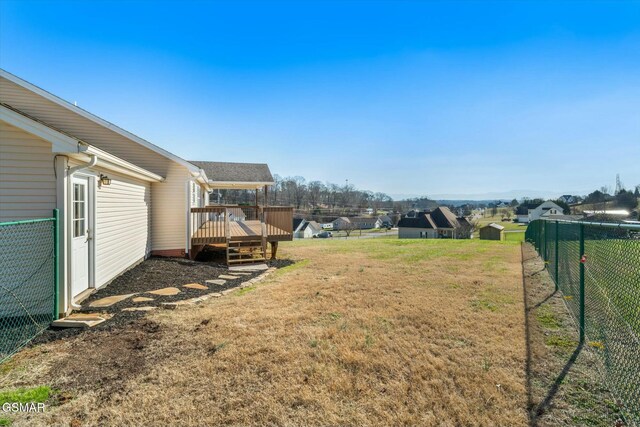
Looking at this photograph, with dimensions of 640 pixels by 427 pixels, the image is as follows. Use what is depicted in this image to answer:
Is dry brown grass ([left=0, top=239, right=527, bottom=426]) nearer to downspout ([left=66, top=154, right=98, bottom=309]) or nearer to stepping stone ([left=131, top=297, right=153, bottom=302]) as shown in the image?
stepping stone ([left=131, top=297, right=153, bottom=302])

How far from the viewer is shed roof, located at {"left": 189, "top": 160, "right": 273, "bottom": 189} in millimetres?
15633

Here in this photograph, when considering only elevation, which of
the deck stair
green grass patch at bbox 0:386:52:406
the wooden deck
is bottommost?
green grass patch at bbox 0:386:52:406

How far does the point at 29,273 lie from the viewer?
15.3 feet

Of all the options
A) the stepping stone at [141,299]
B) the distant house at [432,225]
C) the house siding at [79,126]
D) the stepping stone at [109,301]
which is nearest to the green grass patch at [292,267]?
the stepping stone at [141,299]

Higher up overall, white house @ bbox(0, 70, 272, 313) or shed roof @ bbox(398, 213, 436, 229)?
white house @ bbox(0, 70, 272, 313)

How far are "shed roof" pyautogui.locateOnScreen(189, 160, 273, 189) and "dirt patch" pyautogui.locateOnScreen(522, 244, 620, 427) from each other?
1326cm

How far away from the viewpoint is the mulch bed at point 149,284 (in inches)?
174

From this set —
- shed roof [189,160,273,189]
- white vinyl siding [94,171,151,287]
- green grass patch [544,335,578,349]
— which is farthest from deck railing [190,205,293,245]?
green grass patch [544,335,578,349]

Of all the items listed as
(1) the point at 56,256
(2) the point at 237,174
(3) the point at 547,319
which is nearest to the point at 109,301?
(1) the point at 56,256

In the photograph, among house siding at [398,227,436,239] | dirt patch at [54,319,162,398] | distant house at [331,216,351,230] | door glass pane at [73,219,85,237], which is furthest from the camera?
distant house at [331,216,351,230]

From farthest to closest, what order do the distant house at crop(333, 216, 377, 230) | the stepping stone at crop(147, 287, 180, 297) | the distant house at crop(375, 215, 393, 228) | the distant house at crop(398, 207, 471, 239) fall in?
the distant house at crop(375, 215, 393, 228) → the distant house at crop(333, 216, 377, 230) → the distant house at crop(398, 207, 471, 239) → the stepping stone at crop(147, 287, 180, 297)

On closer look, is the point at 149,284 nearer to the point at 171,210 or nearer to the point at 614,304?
the point at 171,210

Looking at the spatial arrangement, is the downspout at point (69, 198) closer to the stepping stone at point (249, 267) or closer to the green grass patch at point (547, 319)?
the stepping stone at point (249, 267)

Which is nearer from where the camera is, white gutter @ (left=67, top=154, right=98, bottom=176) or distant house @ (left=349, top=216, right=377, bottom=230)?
white gutter @ (left=67, top=154, right=98, bottom=176)
